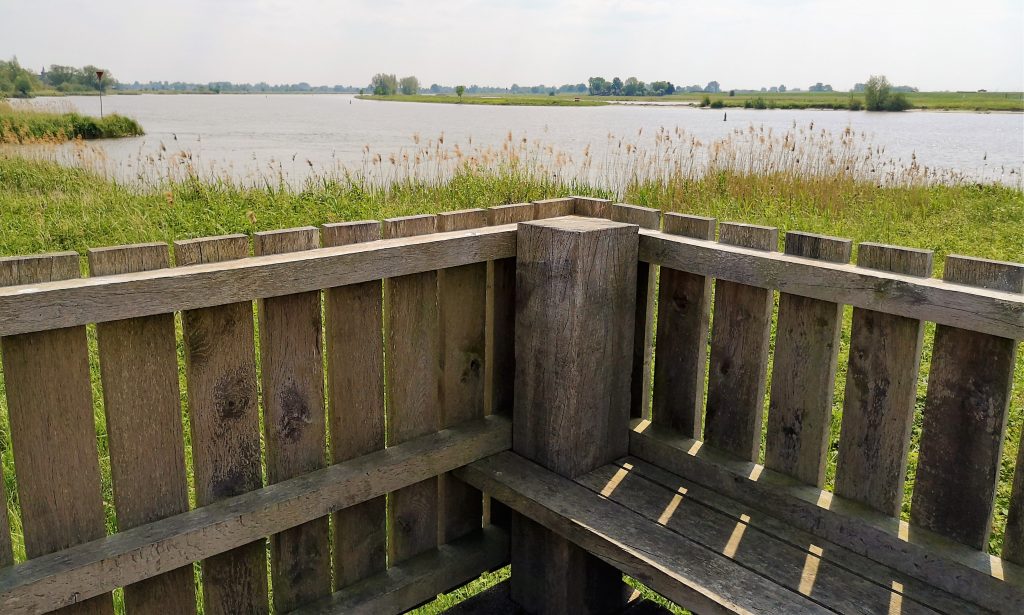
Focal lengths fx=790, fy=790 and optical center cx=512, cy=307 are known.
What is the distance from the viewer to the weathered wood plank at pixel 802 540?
6.76 feet

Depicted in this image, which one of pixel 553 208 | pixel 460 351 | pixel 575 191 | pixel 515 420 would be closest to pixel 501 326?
pixel 460 351

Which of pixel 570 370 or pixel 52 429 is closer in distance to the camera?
pixel 52 429

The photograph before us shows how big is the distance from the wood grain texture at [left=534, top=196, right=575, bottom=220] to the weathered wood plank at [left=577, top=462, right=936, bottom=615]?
0.96m

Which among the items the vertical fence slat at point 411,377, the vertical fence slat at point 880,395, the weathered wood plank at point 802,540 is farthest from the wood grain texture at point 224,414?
the vertical fence slat at point 880,395

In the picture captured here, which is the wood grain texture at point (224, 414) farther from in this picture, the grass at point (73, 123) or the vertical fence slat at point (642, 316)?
the grass at point (73, 123)

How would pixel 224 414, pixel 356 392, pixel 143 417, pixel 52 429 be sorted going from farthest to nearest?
pixel 356 392 → pixel 224 414 → pixel 143 417 → pixel 52 429

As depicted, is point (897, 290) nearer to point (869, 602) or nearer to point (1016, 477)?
point (1016, 477)

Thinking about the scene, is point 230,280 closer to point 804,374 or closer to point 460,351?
point 460,351

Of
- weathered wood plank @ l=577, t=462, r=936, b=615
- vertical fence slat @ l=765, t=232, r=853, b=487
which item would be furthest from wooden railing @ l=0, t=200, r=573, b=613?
vertical fence slat @ l=765, t=232, r=853, b=487

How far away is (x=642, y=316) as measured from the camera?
2854mm

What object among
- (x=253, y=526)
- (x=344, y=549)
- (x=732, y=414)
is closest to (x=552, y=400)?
(x=732, y=414)

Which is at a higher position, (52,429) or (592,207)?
(592,207)

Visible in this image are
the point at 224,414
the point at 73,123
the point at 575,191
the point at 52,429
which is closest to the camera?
the point at 52,429

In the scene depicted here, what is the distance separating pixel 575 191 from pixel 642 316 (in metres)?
7.65
